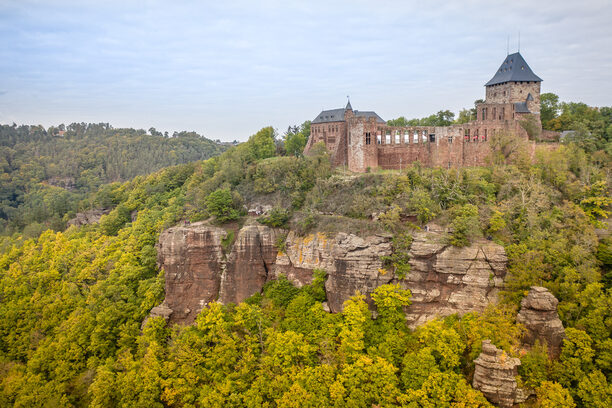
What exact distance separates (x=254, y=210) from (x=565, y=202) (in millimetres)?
34079

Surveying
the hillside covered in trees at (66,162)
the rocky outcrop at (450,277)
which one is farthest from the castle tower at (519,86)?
the hillside covered in trees at (66,162)

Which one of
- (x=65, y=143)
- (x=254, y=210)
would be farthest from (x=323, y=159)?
(x=65, y=143)

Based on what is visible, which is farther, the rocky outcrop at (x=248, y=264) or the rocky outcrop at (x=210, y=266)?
the rocky outcrop at (x=210, y=266)

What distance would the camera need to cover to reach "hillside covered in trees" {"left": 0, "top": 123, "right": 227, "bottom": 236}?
84062 mm

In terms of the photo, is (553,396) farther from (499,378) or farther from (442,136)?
(442,136)

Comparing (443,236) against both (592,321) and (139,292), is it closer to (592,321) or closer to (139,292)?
(592,321)

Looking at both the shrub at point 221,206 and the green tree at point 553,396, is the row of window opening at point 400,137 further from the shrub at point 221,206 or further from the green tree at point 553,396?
the green tree at point 553,396

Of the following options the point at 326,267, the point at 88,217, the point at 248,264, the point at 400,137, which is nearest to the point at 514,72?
the point at 400,137

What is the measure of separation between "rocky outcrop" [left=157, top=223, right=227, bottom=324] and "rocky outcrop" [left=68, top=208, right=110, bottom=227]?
115 ft

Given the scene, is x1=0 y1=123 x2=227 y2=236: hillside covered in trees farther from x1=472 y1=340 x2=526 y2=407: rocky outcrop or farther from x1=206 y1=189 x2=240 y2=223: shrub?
x1=472 y1=340 x2=526 y2=407: rocky outcrop

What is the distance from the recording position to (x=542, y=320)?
2800cm

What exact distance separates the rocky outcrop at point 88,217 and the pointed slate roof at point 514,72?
230 ft

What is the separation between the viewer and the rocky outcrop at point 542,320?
27562 millimetres

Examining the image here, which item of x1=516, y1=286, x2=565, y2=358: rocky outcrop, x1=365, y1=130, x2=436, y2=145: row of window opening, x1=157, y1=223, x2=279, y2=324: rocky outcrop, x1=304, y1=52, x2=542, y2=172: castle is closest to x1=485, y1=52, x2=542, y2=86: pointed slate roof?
x1=304, y1=52, x2=542, y2=172: castle
